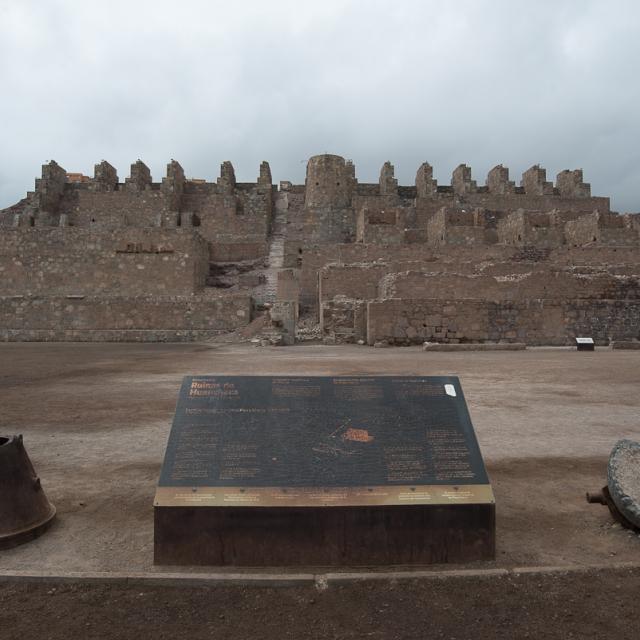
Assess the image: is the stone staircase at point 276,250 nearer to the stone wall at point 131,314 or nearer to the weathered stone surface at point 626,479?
the stone wall at point 131,314

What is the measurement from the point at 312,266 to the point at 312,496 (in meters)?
20.5

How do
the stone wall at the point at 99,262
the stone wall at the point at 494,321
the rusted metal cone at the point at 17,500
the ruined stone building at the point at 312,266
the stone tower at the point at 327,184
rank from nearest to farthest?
the rusted metal cone at the point at 17,500 < the stone wall at the point at 494,321 < the ruined stone building at the point at 312,266 < the stone wall at the point at 99,262 < the stone tower at the point at 327,184

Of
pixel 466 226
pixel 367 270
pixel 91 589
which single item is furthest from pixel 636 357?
pixel 466 226

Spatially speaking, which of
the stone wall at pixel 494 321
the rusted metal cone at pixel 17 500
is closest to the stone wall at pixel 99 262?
the stone wall at pixel 494 321

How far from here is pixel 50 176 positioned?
35312 millimetres

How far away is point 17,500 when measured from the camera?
290 centimetres

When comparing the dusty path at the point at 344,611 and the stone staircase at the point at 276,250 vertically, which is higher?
the stone staircase at the point at 276,250

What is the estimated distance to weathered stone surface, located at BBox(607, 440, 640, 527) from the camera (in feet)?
9.95

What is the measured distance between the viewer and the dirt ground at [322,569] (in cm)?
219

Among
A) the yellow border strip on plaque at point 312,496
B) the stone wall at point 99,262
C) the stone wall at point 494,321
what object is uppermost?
the stone wall at point 99,262

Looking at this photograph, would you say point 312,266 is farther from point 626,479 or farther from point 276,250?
point 626,479

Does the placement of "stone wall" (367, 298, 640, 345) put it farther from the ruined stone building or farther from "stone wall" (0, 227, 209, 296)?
"stone wall" (0, 227, 209, 296)

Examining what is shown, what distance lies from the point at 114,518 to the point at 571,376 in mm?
7796

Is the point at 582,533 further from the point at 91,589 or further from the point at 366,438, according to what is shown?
the point at 91,589
